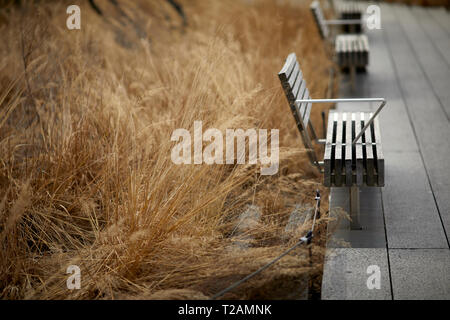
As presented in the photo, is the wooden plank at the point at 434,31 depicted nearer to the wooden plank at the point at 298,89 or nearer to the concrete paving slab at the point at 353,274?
the wooden plank at the point at 298,89

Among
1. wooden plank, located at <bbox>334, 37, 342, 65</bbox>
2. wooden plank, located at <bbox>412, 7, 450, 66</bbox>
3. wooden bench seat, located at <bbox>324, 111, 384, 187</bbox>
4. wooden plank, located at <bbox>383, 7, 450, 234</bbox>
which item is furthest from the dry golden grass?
wooden plank, located at <bbox>412, 7, 450, 66</bbox>

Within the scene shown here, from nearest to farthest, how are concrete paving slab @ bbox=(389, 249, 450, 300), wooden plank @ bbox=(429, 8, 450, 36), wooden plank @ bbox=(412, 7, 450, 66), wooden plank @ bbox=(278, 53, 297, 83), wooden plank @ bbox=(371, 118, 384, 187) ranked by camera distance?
concrete paving slab @ bbox=(389, 249, 450, 300) < wooden plank @ bbox=(371, 118, 384, 187) < wooden plank @ bbox=(278, 53, 297, 83) < wooden plank @ bbox=(412, 7, 450, 66) < wooden plank @ bbox=(429, 8, 450, 36)

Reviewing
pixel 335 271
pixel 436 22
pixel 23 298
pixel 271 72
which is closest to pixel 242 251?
pixel 335 271

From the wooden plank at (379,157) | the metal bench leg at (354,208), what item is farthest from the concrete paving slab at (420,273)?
the wooden plank at (379,157)

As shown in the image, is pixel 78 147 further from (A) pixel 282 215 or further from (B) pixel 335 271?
(B) pixel 335 271

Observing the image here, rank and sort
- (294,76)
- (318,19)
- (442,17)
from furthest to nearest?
(442,17), (318,19), (294,76)

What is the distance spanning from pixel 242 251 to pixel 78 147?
1.19 metres

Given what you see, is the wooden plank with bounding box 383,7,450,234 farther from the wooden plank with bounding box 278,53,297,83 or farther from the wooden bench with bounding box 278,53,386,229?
the wooden plank with bounding box 278,53,297,83

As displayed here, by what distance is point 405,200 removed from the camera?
10.7 feet

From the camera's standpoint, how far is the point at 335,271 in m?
2.57

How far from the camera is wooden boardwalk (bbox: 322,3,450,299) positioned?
8.19 feet

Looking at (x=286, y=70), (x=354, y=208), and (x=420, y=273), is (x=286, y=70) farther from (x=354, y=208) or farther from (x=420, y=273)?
(x=420, y=273)

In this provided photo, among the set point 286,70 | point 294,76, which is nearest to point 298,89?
point 294,76

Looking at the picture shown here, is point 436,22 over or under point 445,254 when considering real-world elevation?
over
